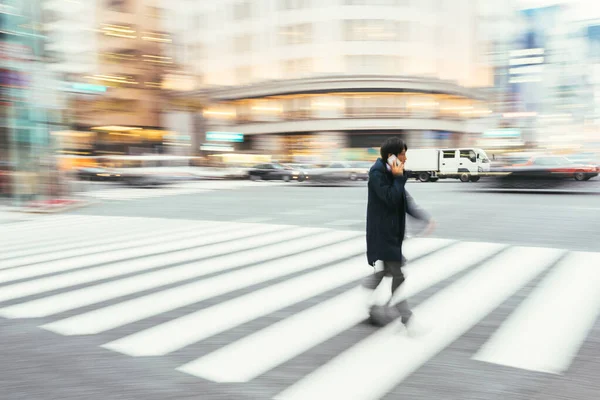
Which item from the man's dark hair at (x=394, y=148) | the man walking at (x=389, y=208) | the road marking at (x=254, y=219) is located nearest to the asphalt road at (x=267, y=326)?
the man walking at (x=389, y=208)

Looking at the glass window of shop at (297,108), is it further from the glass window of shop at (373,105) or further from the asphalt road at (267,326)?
the asphalt road at (267,326)

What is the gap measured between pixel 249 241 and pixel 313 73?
136 ft

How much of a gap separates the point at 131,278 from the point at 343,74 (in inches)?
1673

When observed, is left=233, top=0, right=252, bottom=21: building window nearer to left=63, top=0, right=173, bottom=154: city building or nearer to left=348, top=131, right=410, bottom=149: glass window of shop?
left=63, top=0, right=173, bottom=154: city building

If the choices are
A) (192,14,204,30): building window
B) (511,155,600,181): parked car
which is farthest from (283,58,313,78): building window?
(511,155,600,181): parked car

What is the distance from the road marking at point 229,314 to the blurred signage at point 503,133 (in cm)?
4216

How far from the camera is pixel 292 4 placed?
50.8 m

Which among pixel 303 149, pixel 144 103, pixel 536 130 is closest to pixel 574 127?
pixel 536 130

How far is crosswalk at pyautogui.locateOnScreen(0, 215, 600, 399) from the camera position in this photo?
383 cm

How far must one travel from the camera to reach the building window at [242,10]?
176 feet

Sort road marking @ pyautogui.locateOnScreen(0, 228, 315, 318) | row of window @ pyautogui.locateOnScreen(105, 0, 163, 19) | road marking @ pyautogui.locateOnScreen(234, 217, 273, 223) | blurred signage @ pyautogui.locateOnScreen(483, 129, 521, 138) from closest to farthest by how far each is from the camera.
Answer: road marking @ pyautogui.locateOnScreen(0, 228, 315, 318), road marking @ pyautogui.locateOnScreen(234, 217, 273, 223), blurred signage @ pyautogui.locateOnScreen(483, 129, 521, 138), row of window @ pyautogui.locateOnScreen(105, 0, 163, 19)

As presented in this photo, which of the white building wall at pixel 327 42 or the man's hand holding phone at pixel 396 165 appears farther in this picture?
the white building wall at pixel 327 42

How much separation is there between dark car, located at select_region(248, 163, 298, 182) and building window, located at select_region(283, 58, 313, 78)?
1556cm

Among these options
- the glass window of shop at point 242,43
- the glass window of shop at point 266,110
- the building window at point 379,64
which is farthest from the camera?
the glass window of shop at point 242,43
